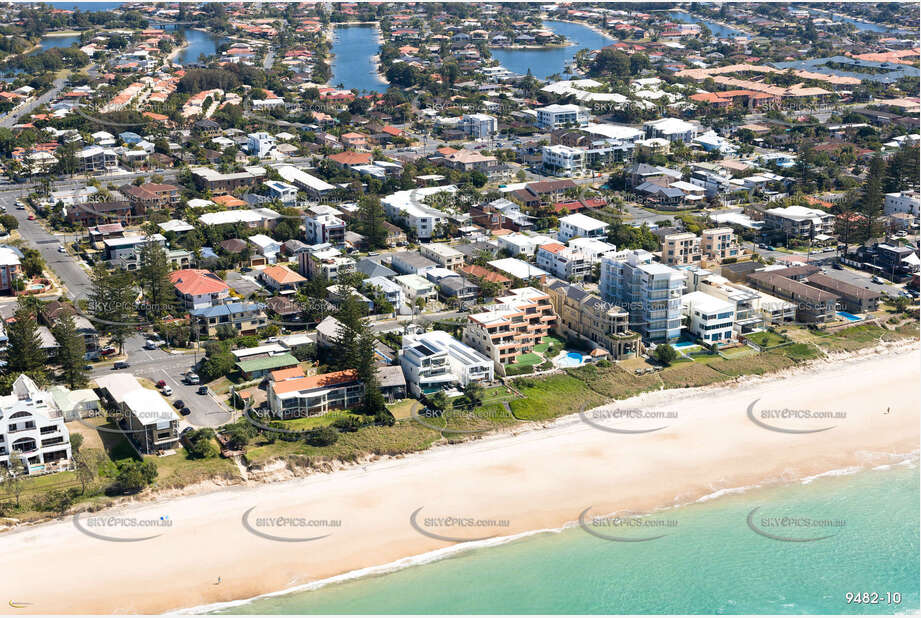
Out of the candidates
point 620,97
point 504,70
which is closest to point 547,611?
point 620,97

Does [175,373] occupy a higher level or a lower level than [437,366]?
lower

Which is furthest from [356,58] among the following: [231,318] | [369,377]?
[369,377]

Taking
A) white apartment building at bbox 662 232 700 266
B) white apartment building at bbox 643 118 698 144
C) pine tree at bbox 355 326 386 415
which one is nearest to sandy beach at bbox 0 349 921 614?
pine tree at bbox 355 326 386 415

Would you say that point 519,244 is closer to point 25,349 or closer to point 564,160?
point 564,160

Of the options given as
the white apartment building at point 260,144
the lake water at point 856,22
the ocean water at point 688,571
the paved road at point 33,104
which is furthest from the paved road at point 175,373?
the lake water at point 856,22

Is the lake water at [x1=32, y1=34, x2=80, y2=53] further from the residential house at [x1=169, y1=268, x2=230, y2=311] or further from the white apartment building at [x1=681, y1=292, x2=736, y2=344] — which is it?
the white apartment building at [x1=681, y1=292, x2=736, y2=344]

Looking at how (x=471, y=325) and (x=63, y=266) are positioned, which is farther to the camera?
(x=63, y=266)

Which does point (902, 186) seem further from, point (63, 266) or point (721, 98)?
point (63, 266)
